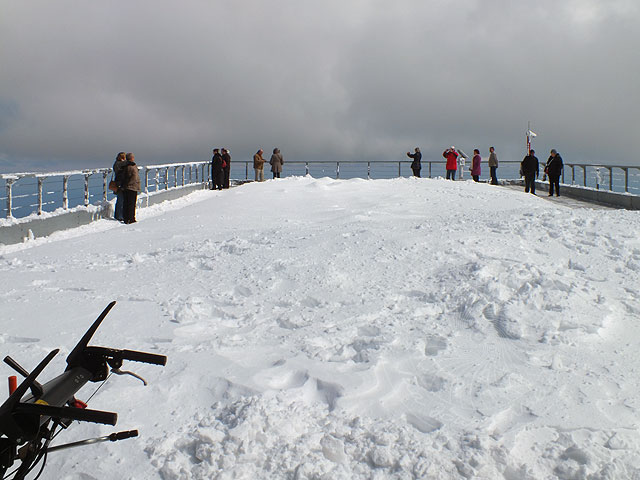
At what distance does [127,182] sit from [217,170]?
9.98m

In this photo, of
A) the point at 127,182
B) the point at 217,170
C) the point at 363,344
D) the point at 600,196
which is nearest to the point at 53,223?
the point at 127,182

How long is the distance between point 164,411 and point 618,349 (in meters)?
4.00

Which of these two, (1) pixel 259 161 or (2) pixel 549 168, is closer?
(2) pixel 549 168

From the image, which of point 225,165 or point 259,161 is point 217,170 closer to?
point 225,165

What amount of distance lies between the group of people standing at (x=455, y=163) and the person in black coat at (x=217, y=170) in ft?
29.2

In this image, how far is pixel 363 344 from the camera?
211 inches

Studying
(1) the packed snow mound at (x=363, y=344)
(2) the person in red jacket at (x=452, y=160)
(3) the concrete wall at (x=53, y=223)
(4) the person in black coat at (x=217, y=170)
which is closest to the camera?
(1) the packed snow mound at (x=363, y=344)

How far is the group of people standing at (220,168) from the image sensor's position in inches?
970

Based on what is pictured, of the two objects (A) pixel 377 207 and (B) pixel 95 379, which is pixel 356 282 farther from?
(A) pixel 377 207

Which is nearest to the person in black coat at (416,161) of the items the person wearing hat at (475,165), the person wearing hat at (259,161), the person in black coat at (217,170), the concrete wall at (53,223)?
the person wearing hat at (475,165)

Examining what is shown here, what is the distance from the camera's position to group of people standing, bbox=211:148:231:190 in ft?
80.8

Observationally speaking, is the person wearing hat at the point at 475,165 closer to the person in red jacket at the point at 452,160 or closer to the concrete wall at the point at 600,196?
the person in red jacket at the point at 452,160

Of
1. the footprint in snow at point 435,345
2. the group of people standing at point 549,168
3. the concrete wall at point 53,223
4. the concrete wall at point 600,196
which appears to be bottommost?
the footprint in snow at point 435,345

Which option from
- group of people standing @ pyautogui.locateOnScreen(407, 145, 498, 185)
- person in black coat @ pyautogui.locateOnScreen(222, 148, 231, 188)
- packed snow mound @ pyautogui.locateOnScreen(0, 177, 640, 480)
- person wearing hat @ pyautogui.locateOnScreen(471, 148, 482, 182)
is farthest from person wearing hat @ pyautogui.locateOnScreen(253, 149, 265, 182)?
packed snow mound @ pyautogui.locateOnScreen(0, 177, 640, 480)
